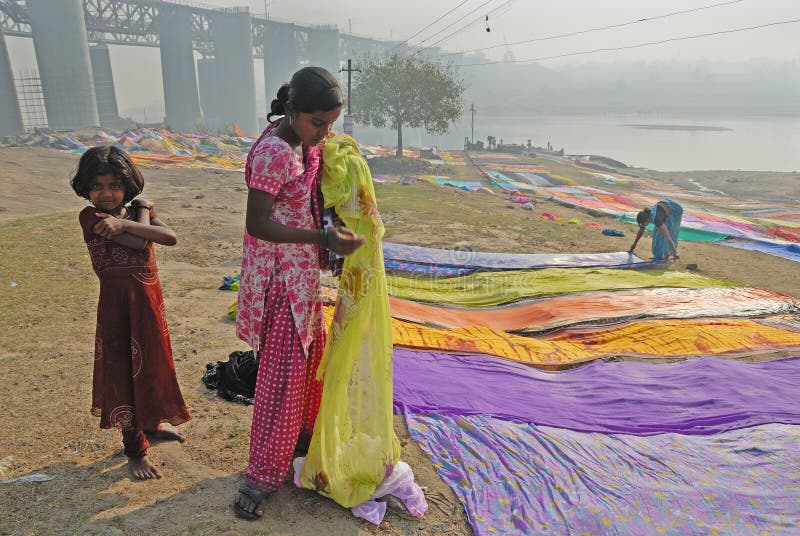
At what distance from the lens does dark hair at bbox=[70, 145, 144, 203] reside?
7.52 ft

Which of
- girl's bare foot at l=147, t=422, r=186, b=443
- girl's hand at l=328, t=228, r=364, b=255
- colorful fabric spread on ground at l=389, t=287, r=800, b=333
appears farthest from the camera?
colorful fabric spread on ground at l=389, t=287, r=800, b=333

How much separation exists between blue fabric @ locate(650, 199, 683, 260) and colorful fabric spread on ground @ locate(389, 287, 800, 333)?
93.1 inches

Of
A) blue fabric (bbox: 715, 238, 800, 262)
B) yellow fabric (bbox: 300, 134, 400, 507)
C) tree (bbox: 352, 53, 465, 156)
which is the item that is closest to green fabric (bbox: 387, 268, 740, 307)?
yellow fabric (bbox: 300, 134, 400, 507)

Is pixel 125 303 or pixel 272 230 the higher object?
pixel 272 230

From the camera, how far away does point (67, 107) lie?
39.4m

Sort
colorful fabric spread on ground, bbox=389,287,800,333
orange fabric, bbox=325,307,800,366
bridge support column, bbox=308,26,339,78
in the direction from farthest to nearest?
bridge support column, bbox=308,26,339,78 < colorful fabric spread on ground, bbox=389,287,800,333 < orange fabric, bbox=325,307,800,366

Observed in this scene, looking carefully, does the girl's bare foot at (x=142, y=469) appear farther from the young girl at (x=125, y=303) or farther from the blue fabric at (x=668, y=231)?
the blue fabric at (x=668, y=231)

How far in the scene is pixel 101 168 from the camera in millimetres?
2291

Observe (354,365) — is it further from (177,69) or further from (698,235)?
(177,69)

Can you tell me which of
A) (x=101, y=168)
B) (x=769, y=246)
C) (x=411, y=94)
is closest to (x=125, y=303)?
(x=101, y=168)

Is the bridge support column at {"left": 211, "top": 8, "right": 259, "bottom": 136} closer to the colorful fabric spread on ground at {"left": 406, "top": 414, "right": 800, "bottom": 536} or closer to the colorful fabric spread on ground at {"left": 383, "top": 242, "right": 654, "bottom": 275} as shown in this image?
the colorful fabric spread on ground at {"left": 383, "top": 242, "right": 654, "bottom": 275}

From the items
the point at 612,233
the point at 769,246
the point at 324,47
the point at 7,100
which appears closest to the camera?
Result: the point at 769,246

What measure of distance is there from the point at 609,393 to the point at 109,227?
3258mm

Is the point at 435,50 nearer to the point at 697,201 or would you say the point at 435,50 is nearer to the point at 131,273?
the point at 697,201
